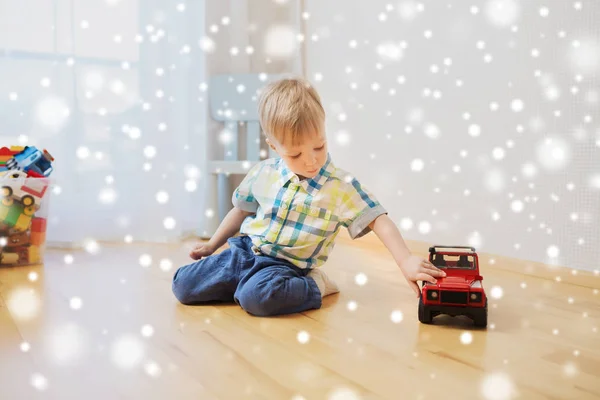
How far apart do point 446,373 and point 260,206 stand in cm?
61

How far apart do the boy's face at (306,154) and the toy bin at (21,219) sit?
0.78 meters

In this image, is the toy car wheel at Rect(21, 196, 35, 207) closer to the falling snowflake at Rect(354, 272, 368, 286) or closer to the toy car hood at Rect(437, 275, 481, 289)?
the falling snowflake at Rect(354, 272, 368, 286)

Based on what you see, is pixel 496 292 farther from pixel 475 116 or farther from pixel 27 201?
pixel 27 201

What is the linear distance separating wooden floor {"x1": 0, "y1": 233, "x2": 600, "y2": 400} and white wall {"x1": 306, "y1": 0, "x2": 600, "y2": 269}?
0.19m

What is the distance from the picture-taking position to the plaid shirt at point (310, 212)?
1.30 metres

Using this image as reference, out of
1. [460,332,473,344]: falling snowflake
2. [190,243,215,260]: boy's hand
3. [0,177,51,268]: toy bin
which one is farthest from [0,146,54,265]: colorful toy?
[460,332,473,344]: falling snowflake

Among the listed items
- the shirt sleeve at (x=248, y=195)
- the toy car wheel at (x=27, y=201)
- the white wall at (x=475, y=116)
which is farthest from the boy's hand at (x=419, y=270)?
the toy car wheel at (x=27, y=201)

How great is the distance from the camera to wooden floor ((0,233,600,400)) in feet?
2.85

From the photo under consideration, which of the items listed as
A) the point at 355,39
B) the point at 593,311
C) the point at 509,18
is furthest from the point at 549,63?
the point at 355,39

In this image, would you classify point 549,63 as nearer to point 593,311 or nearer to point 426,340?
point 593,311

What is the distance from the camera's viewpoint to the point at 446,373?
922 millimetres

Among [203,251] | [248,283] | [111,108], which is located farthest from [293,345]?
[111,108]

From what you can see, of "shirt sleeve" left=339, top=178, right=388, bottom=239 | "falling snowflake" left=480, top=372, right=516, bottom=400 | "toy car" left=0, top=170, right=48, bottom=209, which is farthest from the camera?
"toy car" left=0, top=170, right=48, bottom=209

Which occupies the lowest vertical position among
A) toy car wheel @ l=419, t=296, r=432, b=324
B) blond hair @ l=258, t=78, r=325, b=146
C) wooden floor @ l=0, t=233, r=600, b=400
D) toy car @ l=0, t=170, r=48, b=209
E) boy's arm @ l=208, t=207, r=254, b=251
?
wooden floor @ l=0, t=233, r=600, b=400
